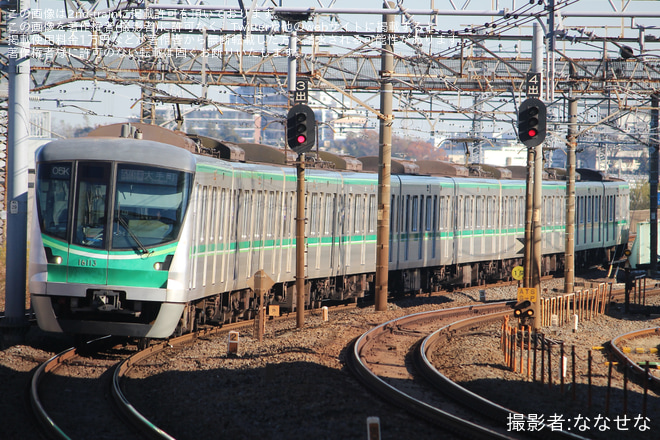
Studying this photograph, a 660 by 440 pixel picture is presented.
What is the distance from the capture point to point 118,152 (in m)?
12.7

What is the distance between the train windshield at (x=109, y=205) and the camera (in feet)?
41.2

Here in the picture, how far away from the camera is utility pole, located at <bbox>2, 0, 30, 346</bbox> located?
14.6m

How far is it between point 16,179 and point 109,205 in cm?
299

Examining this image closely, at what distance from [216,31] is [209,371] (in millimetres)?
12759

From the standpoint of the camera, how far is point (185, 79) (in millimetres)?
29328

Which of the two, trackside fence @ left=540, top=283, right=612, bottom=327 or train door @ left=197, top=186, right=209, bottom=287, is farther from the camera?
trackside fence @ left=540, top=283, right=612, bottom=327

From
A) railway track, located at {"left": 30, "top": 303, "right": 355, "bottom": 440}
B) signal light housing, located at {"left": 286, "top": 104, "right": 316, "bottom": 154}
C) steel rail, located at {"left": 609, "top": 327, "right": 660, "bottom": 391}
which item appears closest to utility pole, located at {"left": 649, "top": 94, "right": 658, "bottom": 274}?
steel rail, located at {"left": 609, "top": 327, "right": 660, "bottom": 391}

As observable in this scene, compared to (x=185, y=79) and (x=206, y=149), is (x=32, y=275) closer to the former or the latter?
(x=206, y=149)

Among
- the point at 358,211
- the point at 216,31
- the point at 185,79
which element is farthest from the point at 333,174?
the point at 185,79

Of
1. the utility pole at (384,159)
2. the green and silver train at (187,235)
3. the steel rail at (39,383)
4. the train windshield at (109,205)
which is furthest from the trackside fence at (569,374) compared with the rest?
the steel rail at (39,383)

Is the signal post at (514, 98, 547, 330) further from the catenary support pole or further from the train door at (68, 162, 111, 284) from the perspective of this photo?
the train door at (68, 162, 111, 284)

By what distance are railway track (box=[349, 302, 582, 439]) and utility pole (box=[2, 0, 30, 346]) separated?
5565mm

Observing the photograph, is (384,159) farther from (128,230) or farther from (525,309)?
(128,230)

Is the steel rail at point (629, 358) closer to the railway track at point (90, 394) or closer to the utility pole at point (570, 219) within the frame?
the utility pole at point (570, 219)
